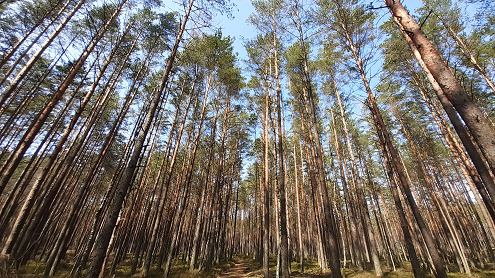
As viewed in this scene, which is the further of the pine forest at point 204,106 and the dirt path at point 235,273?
the dirt path at point 235,273

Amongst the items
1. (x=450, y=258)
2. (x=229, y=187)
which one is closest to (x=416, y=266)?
(x=229, y=187)

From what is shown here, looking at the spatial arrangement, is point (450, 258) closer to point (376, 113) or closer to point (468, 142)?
point (376, 113)

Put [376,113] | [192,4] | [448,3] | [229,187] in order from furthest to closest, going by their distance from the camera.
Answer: [229,187] < [448,3] < [376,113] < [192,4]

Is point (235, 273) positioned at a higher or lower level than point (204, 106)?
lower

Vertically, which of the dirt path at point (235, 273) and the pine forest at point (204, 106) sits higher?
the pine forest at point (204, 106)

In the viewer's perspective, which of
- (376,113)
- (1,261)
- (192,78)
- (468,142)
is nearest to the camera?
(468,142)

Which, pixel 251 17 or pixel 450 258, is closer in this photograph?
pixel 251 17

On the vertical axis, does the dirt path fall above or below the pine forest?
below

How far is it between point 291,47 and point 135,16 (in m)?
10.3

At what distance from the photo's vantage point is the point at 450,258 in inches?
782

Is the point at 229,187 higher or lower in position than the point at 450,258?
higher

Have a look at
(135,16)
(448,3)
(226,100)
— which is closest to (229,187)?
(226,100)

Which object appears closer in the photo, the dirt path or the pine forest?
the pine forest

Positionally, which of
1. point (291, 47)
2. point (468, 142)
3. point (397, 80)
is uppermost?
point (291, 47)
